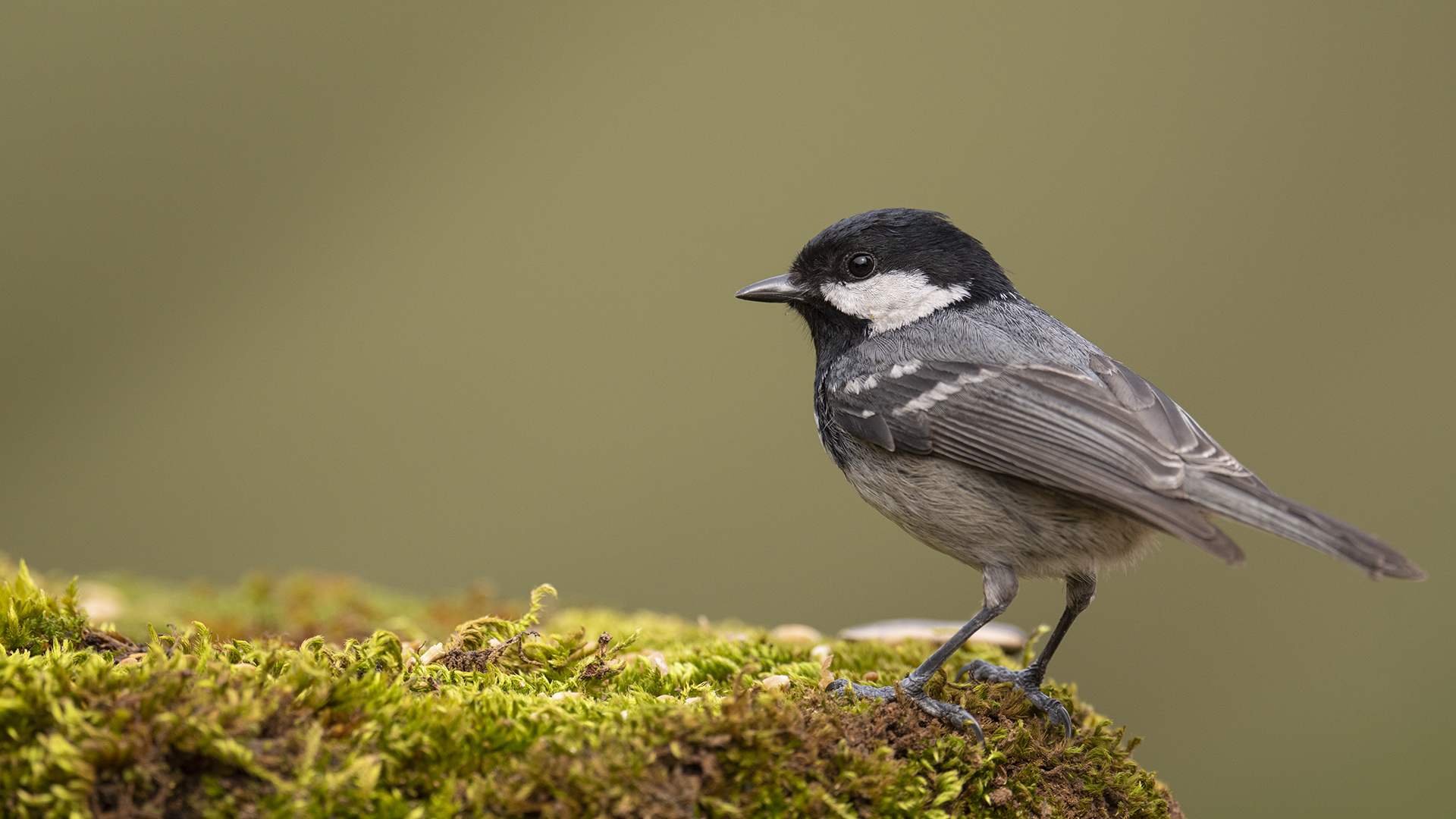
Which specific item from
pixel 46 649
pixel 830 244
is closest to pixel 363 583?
pixel 46 649

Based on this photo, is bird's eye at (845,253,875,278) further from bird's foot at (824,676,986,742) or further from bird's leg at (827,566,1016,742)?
bird's foot at (824,676,986,742)

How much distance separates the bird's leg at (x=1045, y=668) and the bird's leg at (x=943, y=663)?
0.15 metres

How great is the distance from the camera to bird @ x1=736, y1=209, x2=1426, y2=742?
196cm

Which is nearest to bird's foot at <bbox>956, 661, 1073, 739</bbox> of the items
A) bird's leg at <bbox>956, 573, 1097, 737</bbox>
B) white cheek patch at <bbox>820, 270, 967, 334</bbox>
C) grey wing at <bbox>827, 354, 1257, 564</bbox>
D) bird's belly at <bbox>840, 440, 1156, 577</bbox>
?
bird's leg at <bbox>956, 573, 1097, 737</bbox>

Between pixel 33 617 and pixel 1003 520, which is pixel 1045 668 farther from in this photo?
pixel 33 617

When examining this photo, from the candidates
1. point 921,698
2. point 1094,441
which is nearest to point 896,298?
point 1094,441

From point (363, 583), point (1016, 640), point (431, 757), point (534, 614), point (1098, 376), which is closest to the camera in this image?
point (431, 757)

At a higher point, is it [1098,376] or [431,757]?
[1098,376]

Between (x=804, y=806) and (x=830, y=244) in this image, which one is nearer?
(x=804, y=806)

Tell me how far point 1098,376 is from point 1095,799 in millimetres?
926

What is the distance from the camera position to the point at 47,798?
1.32 m

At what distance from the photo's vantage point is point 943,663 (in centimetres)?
211

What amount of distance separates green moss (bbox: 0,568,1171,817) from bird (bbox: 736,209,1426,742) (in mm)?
157

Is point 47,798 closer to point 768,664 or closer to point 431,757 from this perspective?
point 431,757
